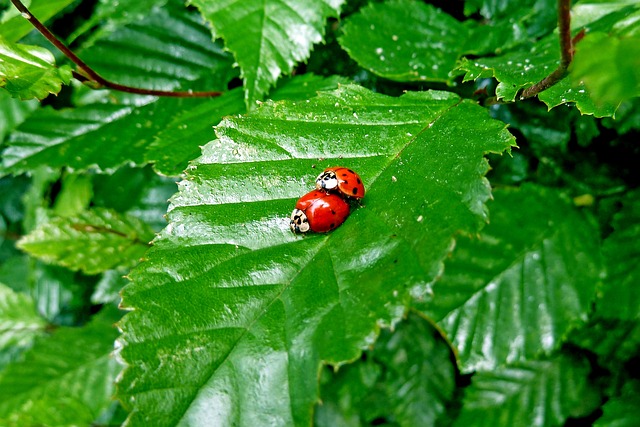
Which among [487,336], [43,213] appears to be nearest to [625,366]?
[487,336]

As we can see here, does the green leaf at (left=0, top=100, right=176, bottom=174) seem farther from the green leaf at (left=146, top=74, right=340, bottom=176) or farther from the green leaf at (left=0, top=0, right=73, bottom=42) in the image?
the green leaf at (left=0, top=0, right=73, bottom=42)

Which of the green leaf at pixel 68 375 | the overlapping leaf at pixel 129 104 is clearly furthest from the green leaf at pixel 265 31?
→ the green leaf at pixel 68 375

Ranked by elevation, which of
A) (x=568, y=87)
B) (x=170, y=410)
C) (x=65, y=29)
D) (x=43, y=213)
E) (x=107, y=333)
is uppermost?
(x=65, y=29)

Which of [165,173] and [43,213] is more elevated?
[43,213]

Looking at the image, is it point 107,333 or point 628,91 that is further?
point 107,333

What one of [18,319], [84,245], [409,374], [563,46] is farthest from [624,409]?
[18,319]

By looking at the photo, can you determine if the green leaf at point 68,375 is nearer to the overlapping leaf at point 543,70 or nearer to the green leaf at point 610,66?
the overlapping leaf at point 543,70

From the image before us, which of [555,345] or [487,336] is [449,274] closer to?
[487,336]
